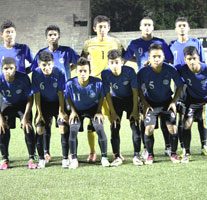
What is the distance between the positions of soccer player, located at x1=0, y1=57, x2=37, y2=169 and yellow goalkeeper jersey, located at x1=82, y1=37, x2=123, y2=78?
3.29 ft

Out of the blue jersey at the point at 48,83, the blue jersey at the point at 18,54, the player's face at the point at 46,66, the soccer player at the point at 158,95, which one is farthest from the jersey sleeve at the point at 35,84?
the soccer player at the point at 158,95

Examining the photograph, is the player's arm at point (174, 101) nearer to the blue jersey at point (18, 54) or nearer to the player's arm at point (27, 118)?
the player's arm at point (27, 118)

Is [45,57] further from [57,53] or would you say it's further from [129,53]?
[129,53]

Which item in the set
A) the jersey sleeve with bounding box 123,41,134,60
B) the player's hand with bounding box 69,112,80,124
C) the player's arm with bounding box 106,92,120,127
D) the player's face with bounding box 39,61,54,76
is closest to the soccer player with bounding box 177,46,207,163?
the jersey sleeve with bounding box 123,41,134,60

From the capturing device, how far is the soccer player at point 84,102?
18.5 feet

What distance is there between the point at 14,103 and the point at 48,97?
41cm

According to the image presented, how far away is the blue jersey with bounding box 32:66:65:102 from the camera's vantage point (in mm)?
5805

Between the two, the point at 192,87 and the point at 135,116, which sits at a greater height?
the point at 192,87

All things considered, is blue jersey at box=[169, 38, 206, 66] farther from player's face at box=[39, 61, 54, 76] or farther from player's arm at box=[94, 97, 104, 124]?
player's face at box=[39, 61, 54, 76]

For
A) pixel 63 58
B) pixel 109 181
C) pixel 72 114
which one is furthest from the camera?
pixel 63 58

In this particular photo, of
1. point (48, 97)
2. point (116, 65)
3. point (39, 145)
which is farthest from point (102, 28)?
point (39, 145)

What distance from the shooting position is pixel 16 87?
18.9ft

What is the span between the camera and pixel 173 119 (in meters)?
5.72

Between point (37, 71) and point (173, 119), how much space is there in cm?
171
